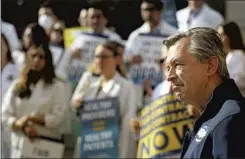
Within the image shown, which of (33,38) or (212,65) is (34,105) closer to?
(33,38)

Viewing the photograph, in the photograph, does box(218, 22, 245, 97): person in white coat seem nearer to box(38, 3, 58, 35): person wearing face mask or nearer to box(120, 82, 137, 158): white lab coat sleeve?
box(120, 82, 137, 158): white lab coat sleeve

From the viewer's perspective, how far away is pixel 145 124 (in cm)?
695

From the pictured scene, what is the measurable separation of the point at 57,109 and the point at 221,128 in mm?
4471

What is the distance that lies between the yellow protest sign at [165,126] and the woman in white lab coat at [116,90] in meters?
0.30

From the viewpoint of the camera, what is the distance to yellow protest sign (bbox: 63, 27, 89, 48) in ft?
28.8

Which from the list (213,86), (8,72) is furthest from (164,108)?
(213,86)

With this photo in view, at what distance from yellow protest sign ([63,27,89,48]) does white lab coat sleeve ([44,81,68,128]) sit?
1.56m

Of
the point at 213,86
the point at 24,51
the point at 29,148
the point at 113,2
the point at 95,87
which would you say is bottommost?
the point at 213,86

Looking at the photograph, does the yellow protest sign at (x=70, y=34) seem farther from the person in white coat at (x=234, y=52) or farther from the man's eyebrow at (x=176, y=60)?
the man's eyebrow at (x=176, y=60)

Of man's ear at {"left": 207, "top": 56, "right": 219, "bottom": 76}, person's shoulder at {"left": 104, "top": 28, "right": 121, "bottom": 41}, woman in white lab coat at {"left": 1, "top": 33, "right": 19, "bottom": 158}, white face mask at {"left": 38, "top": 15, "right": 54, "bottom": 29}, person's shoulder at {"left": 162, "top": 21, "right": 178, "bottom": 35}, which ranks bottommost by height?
man's ear at {"left": 207, "top": 56, "right": 219, "bottom": 76}

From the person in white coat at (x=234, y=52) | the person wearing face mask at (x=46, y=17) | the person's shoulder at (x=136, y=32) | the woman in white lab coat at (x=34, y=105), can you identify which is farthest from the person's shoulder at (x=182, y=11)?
the person wearing face mask at (x=46, y=17)

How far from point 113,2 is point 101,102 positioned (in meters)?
2.29

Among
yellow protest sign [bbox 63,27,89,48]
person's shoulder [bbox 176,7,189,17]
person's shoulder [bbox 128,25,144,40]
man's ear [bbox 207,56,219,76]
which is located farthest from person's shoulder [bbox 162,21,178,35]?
man's ear [bbox 207,56,219,76]

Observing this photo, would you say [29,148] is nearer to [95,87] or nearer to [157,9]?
[95,87]
